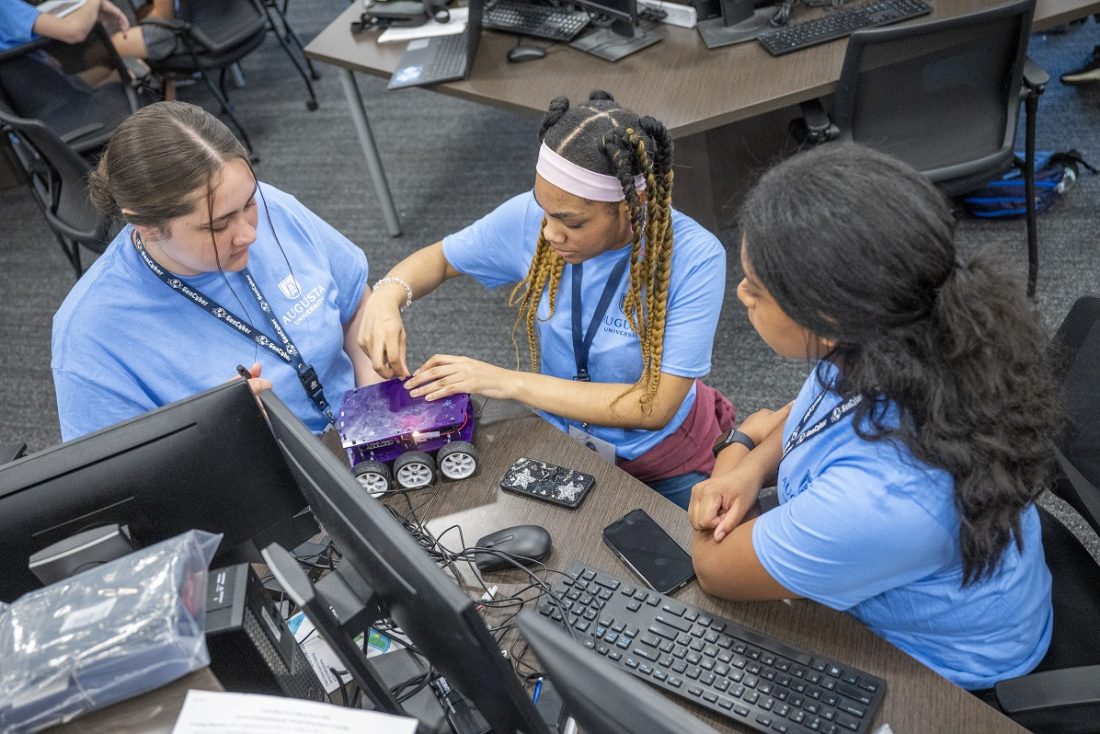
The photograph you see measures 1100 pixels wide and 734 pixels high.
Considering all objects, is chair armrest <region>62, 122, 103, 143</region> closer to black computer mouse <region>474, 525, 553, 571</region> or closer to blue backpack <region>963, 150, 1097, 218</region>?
black computer mouse <region>474, 525, 553, 571</region>

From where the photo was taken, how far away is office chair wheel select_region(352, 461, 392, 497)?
60.6 inches

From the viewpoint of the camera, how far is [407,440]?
1575 millimetres

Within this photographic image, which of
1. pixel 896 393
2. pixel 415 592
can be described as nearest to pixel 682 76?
pixel 896 393

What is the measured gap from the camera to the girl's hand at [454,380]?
5.33 ft

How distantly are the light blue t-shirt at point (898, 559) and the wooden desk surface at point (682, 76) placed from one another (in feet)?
4.35

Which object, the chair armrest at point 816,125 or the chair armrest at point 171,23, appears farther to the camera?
the chair armrest at point 171,23

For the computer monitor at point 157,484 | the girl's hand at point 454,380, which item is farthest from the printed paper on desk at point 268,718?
the girl's hand at point 454,380

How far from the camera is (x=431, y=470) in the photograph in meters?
1.56

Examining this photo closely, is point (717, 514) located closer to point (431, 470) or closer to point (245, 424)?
point (431, 470)

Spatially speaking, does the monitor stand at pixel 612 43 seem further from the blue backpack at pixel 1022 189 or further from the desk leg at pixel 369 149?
the blue backpack at pixel 1022 189

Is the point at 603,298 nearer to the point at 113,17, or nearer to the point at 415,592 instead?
the point at 415,592

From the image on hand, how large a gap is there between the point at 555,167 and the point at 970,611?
954mm

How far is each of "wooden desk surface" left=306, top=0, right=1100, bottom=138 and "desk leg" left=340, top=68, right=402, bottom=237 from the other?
0.76 ft

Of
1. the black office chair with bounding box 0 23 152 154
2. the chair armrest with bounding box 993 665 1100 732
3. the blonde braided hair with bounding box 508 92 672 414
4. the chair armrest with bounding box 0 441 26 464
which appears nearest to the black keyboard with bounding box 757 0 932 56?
the blonde braided hair with bounding box 508 92 672 414
